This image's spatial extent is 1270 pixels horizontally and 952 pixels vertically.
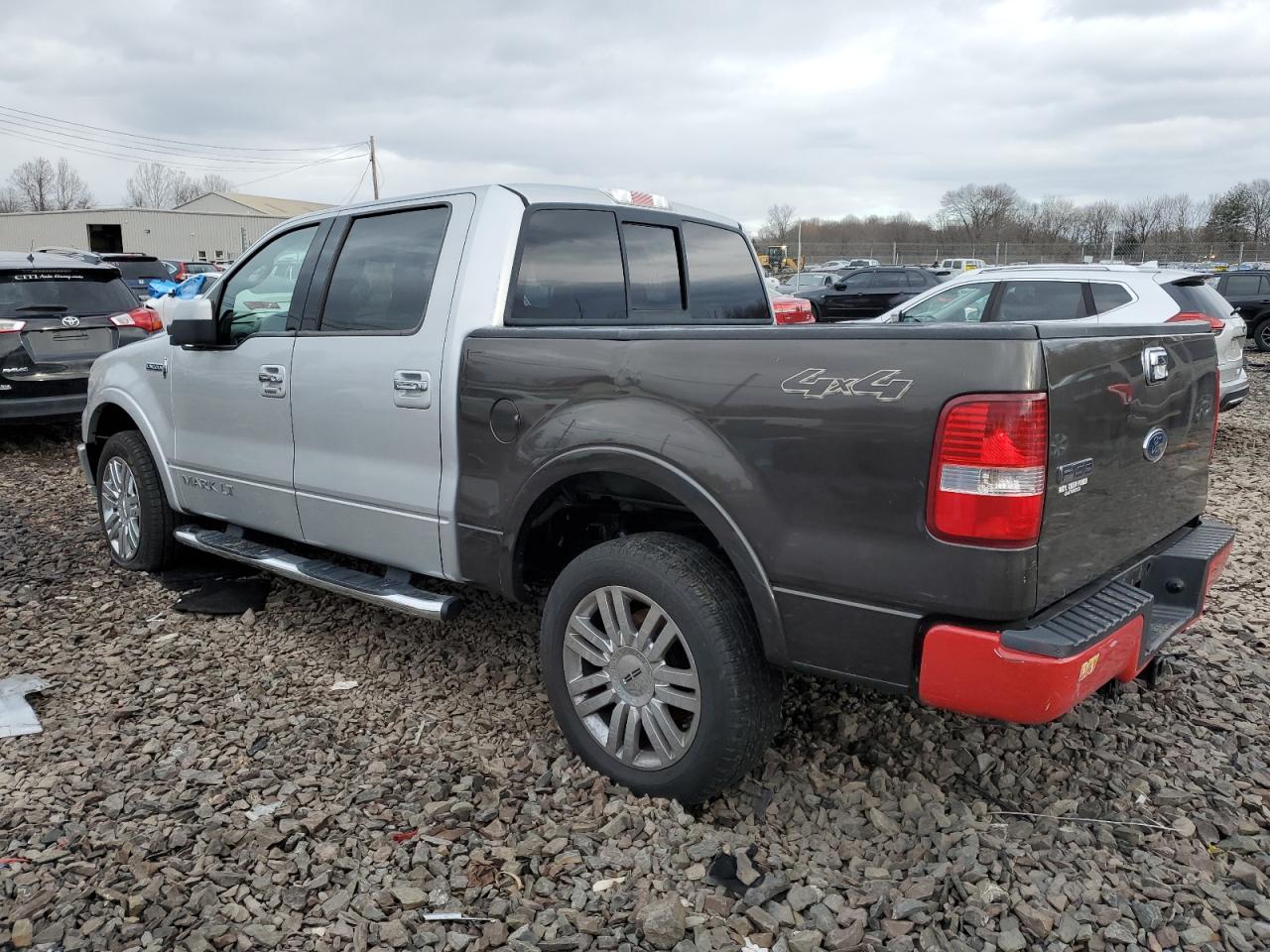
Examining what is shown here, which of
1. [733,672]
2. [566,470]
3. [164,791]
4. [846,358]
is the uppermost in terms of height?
[846,358]

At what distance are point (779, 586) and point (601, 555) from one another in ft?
2.03

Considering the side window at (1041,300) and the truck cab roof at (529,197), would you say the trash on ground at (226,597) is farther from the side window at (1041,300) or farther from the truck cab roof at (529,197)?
the side window at (1041,300)

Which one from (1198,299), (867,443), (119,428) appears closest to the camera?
(867,443)

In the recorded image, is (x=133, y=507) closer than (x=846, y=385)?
No

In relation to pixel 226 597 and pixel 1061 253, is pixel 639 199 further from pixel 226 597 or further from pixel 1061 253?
pixel 1061 253

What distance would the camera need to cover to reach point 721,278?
4609 millimetres

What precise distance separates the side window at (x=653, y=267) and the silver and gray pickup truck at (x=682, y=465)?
0.7 inches

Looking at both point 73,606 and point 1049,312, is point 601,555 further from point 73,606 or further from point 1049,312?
point 1049,312

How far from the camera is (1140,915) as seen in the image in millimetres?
2484

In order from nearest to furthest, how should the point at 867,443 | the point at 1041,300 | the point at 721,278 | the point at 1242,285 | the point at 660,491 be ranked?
1. the point at 867,443
2. the point at 660,491
3. the point at 721,278
4. the point at 1041,300
5. the point at 1242,285

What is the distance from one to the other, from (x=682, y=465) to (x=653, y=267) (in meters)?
1.65

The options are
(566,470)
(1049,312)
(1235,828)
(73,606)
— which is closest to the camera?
(1235,828)

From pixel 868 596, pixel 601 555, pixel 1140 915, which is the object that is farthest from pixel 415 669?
pixel 1140 915

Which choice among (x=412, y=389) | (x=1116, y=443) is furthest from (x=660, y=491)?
(x=1116, y=443)
